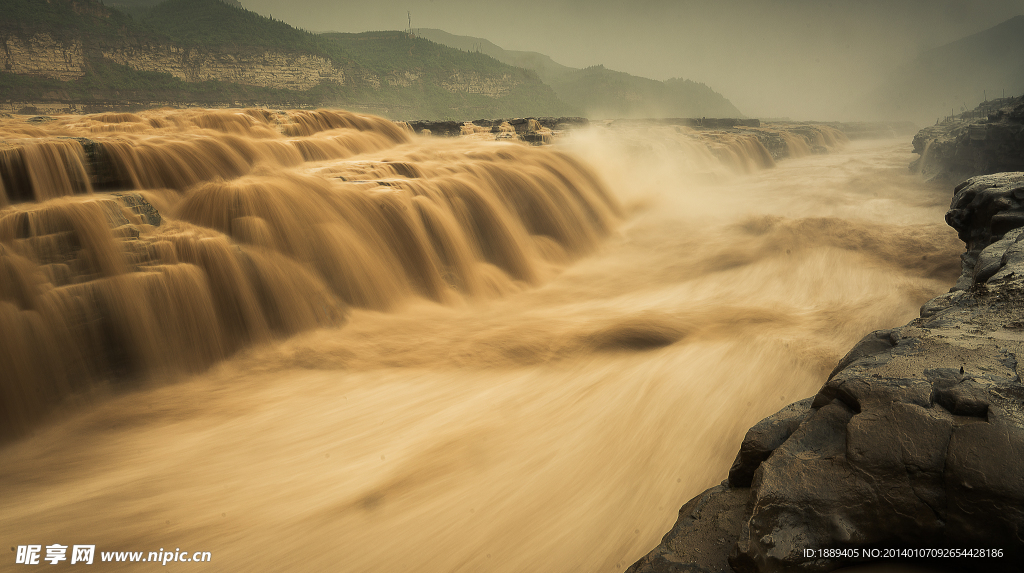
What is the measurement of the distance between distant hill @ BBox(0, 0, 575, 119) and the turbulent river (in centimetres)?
3656

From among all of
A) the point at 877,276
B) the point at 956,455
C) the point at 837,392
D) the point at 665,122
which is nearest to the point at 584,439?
the point at 837,392

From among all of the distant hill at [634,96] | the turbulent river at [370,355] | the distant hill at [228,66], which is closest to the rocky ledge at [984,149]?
the turbulent river at [370,355]

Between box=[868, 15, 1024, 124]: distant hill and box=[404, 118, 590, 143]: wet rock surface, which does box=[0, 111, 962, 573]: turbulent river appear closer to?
box=[404, 118, 590, 143]: wet rock surface

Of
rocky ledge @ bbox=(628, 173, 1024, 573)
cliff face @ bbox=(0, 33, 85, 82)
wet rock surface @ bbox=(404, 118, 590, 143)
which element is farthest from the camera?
cliff face @ bbox=(0, 33, 85, 82)

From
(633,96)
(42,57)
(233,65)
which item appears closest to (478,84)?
(233,65)

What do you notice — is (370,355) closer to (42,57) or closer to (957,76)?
(42,57)

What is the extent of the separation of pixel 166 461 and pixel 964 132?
15288 mm

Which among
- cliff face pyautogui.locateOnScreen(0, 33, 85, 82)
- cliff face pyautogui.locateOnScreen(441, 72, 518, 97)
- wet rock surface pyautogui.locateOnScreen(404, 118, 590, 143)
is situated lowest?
wet rock surface pyautogui.locateOnScreen(404, 118, 590, 143)

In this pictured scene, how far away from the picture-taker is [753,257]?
6027mm

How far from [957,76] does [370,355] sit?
11905 cm

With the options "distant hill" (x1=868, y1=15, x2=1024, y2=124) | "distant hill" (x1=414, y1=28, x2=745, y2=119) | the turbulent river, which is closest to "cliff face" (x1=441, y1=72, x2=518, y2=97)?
"distant hill" (x1=414, y1=28, x2=745, y2=119)

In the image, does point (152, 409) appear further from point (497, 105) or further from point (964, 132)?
point (497, 105)

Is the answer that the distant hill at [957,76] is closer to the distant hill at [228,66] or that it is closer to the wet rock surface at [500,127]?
the distant hill at [228,66]

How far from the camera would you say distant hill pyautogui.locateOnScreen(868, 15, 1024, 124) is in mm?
79188
